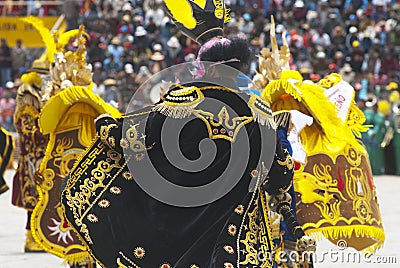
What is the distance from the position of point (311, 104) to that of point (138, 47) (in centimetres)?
1542

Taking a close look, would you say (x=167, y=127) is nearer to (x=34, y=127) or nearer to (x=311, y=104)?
(x=311, y=104)

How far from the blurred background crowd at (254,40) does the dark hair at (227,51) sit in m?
14.3

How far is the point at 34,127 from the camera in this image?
31.7ft

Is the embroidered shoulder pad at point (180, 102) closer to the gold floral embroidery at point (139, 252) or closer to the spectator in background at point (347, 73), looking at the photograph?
the gold floral embroidery at point (139, 252)

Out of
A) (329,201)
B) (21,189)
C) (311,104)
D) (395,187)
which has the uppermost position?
(311,104)

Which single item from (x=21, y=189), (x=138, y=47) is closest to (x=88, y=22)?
(x=138, y=47)

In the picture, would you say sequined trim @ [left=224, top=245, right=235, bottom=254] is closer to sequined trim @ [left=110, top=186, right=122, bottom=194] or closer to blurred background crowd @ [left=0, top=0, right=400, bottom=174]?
sequined trim @ [left=110, top=186, right=122, bottom=194]

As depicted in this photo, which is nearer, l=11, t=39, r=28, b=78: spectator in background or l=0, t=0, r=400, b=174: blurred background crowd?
l=0, t=0, r=400, b=174: blurred background crowd

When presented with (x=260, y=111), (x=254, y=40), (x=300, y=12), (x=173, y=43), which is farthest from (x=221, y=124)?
(x=300, y=12)

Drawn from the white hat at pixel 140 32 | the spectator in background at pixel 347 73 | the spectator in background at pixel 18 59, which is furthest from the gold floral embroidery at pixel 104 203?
the spectator in background at pixel 18 59

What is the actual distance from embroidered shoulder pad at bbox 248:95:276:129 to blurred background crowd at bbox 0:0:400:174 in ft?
47.5

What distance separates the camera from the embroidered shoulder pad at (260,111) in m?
5.03

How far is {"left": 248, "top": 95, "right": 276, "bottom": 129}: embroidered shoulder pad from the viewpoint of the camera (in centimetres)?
503

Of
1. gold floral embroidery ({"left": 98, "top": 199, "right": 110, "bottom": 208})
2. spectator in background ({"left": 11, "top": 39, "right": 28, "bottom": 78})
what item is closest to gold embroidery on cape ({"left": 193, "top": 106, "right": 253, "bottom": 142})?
gold floral embroidery ({"left": 98, "top": 199, "right": 110, "bottom": 208})
